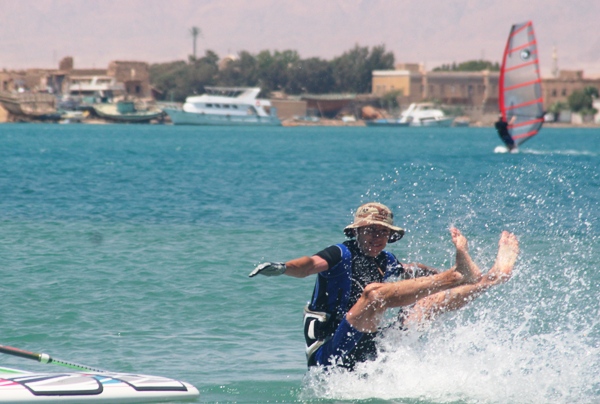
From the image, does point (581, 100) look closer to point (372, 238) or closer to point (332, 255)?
point (372, 238)

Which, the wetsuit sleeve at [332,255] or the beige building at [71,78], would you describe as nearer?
the wetsuit sleeve at [332,255]

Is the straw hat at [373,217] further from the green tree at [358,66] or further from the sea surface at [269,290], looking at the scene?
the green tree at [358,66]

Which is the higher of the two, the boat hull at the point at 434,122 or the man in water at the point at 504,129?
the man in water at the point at 504,129

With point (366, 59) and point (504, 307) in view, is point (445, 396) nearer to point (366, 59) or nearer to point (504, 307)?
point (504, 307)

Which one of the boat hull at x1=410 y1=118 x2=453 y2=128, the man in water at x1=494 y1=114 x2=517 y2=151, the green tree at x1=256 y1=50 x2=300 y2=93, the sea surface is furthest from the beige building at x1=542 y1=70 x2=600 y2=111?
the sea surface

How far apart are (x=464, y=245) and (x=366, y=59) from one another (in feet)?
563

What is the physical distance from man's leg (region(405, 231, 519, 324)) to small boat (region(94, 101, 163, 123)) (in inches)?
5118

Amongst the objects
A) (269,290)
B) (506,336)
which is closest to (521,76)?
(269,290)

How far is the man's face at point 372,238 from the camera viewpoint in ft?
22.8

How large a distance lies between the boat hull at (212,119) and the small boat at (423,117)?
28815 millimetres

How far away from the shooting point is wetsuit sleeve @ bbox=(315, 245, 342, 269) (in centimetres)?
685

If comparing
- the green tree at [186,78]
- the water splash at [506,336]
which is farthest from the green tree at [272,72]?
the water splash at [506,336]

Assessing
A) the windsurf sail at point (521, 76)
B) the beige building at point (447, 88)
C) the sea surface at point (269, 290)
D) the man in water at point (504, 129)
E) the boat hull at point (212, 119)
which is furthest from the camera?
the beige building at point (447, 88)

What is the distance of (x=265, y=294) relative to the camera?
12227 millimetres
